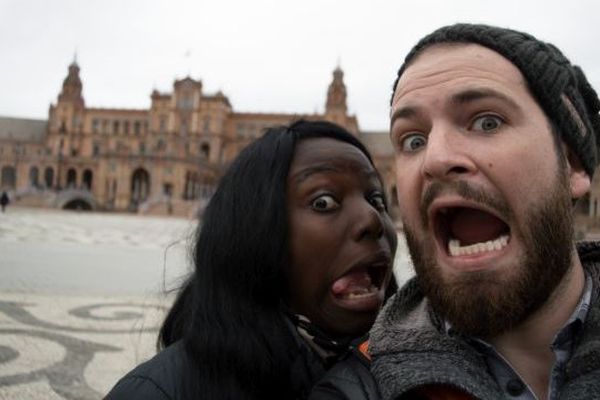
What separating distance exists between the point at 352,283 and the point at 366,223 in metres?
0.22

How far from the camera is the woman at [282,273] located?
5.75 feet

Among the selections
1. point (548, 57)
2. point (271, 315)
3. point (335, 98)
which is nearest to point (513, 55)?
point (548, 57)

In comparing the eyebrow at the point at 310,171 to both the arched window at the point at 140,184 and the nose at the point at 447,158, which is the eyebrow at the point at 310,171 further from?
the arched window at the point at 140,184

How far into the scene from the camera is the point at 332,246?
190 cm

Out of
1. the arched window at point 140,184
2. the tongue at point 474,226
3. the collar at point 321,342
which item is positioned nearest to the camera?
the tongue at point 474,226

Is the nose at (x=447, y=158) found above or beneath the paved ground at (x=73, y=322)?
above

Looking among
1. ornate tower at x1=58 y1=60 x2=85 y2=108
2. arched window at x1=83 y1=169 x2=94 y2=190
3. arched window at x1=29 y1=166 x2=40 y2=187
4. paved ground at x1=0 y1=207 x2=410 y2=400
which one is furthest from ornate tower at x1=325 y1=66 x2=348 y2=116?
paved ground at x1=0 y1=207 x2=410 y2=400

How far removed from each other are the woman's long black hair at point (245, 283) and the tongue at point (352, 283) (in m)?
0.20

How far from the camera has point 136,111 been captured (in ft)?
290

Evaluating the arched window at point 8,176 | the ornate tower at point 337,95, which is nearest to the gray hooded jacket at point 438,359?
the ornate tower at point 337,95

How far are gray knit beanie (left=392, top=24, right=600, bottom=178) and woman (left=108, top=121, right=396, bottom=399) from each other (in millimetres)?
638

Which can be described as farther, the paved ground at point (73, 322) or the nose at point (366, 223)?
the paved ground at point (73, 322)

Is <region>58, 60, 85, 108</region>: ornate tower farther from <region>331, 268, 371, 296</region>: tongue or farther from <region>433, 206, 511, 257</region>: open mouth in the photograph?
<region>433, 206, 511, 257</region>: open mouth

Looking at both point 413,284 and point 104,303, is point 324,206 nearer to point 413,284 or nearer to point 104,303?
point 413,284
